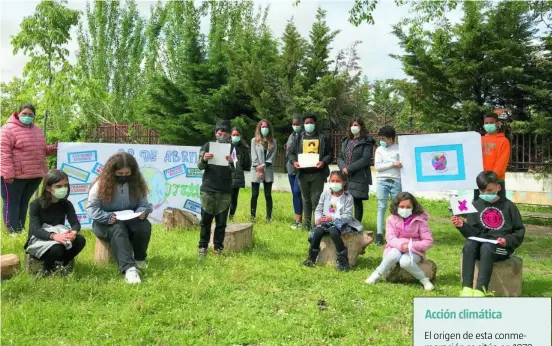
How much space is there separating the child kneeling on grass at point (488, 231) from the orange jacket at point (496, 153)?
141 cm

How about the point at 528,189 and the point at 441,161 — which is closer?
the point at 441,161

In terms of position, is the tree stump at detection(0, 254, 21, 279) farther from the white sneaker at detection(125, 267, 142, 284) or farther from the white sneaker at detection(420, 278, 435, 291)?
the white sneaker at detection(420, 278, 435, 291)

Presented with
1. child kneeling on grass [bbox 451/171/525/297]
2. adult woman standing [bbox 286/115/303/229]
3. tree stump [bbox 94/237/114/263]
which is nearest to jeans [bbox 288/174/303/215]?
adult woman standing [bbox 286/115/303/229]

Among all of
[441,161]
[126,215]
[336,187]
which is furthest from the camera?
[441,161]

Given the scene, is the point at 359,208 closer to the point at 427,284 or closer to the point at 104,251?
the point at 427,284

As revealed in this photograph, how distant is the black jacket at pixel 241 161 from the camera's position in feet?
25.7

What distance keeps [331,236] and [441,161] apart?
1795 mm

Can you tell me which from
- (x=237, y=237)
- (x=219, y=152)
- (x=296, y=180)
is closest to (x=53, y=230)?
(x=219, y=152)

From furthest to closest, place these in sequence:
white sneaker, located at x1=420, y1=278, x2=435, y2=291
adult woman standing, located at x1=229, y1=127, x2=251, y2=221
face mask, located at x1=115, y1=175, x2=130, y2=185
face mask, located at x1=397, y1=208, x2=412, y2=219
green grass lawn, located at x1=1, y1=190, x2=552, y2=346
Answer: adult woman standing, located at x1=229, y1=127, x2=251, y2=221 → face mask, located at x1=115, y1=175, x2=130, y2=185 → face mask, located at x1=397, y1=208, x2=412, y2=219 → white sneaker, located at x1=420, y1=278, x2=435, y2=291 → green grass lawn, located at x1=1, y1=190, x2=552, y2=346

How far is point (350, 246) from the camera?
6129mm

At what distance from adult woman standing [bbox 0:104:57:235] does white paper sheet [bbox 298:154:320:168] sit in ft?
12.9

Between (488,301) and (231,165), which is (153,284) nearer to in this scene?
(231,165)

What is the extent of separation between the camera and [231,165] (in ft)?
21.8

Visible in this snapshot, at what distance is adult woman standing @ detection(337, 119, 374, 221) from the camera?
7.74m
